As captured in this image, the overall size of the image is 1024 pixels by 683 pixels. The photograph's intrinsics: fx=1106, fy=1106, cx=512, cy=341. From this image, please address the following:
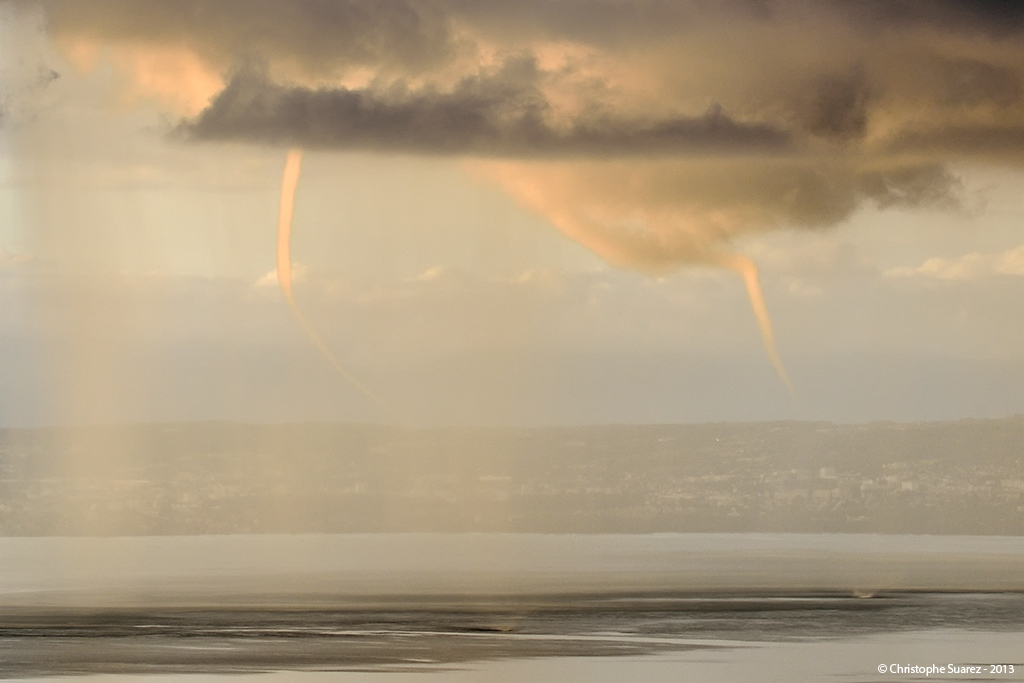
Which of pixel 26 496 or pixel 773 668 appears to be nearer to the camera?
pixel 773 668

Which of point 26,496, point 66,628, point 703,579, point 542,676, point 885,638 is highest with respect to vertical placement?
point 26,496

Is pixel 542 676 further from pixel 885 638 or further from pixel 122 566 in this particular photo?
pixel 122 566

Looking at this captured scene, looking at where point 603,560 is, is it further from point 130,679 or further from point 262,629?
point 130,679

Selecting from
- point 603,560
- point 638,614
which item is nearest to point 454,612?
point 638,614

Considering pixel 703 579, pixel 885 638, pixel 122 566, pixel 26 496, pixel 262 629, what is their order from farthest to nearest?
pixel 26 496 < pixel 122 566 < pixel 703 579 < pixel 262 629 < pixel 885 638

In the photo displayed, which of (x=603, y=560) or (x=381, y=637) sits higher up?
(x=603, y=560)

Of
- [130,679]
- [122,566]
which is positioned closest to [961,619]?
[130,679]

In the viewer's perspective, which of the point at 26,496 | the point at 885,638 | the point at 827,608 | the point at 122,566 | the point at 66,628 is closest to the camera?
the point at 885,638
